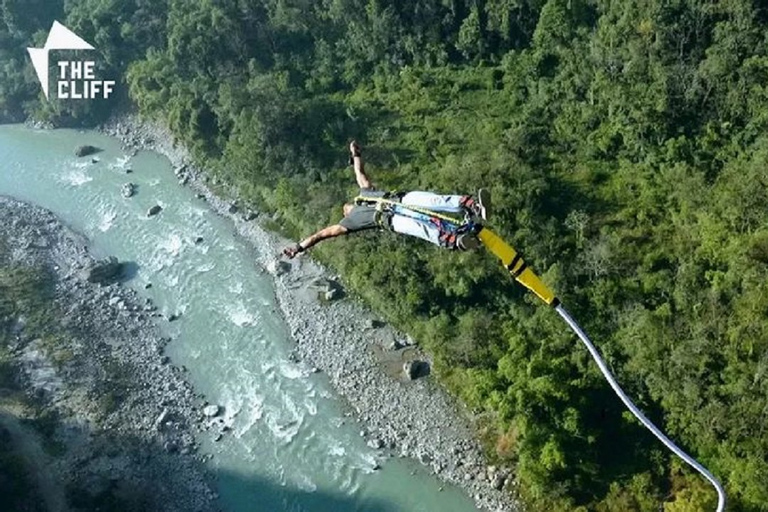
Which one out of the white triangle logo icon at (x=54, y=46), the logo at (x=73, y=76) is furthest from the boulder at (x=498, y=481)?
the white triangle logo icon at (x=54, y=46)

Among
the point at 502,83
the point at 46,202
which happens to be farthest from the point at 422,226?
the point at 46,202

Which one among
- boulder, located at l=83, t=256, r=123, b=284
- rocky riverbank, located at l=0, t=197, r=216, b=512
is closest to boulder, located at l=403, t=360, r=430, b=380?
rocky riverbank, located at l=0, t=197, r=216, b=512

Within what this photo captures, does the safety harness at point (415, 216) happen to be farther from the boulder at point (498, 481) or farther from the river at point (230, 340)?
the river at point (230, 340)

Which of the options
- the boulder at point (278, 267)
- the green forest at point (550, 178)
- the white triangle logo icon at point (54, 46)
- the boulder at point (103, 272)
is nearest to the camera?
the green forest at point (550, 178)

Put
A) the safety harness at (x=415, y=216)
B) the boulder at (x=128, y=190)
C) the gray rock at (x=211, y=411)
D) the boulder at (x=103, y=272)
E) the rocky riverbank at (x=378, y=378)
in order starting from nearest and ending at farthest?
the safety harness at (x=415, y=216) → the rocky riverbank at (x=378, y=378) → the gray rock at (x=211, y=411) → the boulder at (x=103, y=272) → the boulder at (x=128, y=190)

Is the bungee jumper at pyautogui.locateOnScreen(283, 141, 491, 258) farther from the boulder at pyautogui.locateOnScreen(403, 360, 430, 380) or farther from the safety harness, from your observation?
the boulder at pyautogui.locateOnScreen(403, 360, 430, 380)

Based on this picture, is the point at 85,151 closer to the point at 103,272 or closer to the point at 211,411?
the point at 103,272

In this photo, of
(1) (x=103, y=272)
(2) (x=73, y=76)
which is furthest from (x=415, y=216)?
(2) (x=73, y=76)

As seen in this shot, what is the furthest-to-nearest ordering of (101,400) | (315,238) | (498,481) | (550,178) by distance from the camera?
(550,178) < (101,400) < (498,481) < (315,238)
